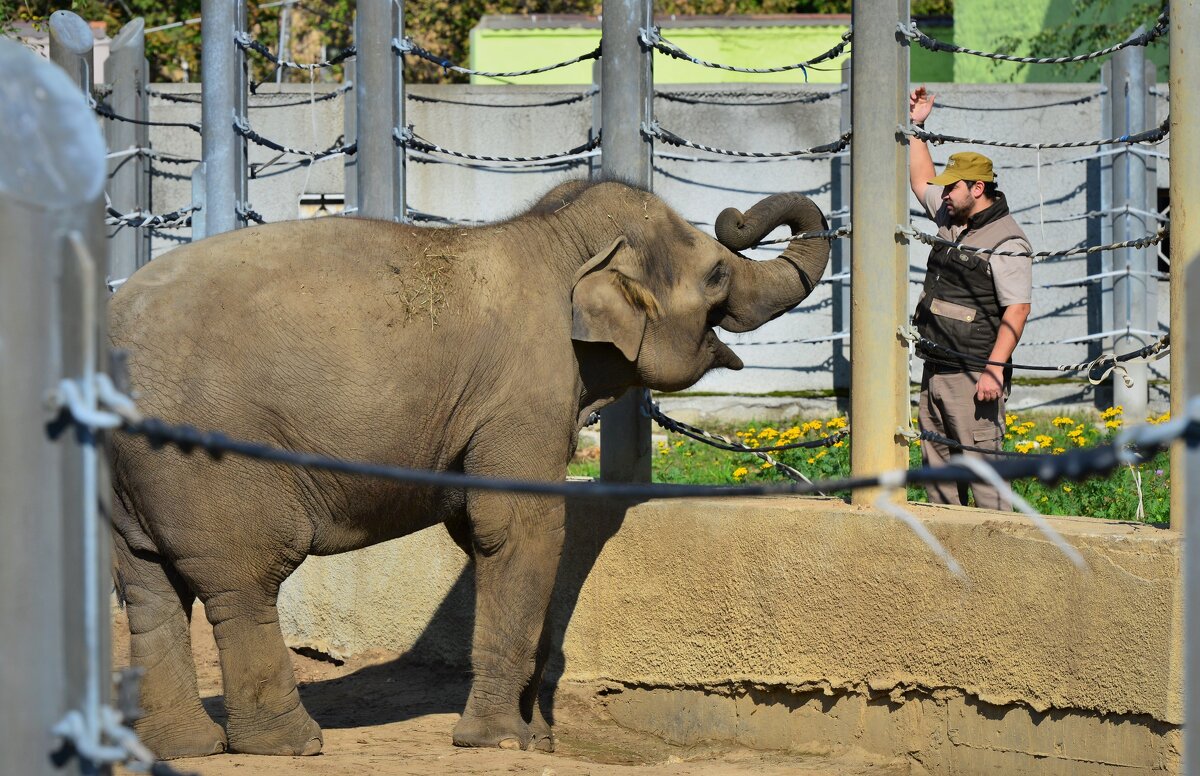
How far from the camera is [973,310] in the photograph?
6844mm

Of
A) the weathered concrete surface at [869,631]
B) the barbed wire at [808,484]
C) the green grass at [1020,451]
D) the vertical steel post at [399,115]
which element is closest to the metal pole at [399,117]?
the vertical steel post at [399,115]

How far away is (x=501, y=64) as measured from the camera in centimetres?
1736

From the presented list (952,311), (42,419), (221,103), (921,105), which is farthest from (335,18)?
(42,419)

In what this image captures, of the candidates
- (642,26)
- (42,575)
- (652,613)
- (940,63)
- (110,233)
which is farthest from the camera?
(940,63)

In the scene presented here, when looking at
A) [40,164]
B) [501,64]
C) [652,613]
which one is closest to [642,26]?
[652,613]

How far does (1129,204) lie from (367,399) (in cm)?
780

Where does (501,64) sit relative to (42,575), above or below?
above

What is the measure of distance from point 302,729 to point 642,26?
9.89 ft

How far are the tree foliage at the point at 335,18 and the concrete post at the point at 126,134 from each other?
580 centimetres

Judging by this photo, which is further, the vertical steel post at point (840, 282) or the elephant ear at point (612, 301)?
the vertical steel post at point (840, 282)

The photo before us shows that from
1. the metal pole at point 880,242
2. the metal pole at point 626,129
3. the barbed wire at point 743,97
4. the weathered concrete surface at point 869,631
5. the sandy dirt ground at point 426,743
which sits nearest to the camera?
the weathered concrete surface at point 869,631

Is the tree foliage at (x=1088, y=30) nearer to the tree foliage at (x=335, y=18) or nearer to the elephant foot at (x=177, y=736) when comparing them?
the tree foliage at (x=335, y=18)

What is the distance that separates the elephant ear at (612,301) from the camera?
5.79 m

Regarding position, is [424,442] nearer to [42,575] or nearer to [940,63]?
[42,575]
